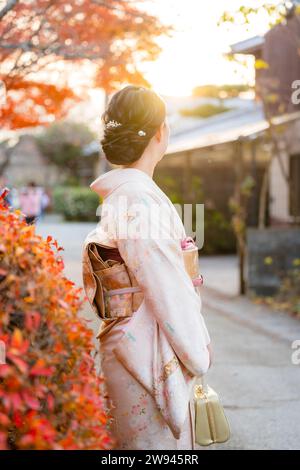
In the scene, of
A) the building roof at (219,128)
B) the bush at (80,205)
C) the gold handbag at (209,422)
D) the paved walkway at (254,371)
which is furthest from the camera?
the bush at (80,205)

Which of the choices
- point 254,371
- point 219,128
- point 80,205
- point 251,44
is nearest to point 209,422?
point 254,371

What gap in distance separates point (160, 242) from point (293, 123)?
11.7 m

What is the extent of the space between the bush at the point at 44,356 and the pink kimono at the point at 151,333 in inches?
17.4

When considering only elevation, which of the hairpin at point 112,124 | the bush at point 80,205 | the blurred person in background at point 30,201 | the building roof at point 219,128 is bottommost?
the bush at point 80,205

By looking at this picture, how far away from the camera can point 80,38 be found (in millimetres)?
8820

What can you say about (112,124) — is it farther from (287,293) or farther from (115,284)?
(287,293)

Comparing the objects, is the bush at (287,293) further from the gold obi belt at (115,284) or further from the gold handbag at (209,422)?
the gold obi belt at (115,284)

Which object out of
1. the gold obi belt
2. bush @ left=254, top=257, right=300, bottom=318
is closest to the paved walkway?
bush @ left=254, top=257, right=300, bottom=318

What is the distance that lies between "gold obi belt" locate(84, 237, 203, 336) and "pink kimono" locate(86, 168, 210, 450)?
0.12ft

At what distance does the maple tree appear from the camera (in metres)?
7.91

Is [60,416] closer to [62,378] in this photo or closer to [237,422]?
[62,378]

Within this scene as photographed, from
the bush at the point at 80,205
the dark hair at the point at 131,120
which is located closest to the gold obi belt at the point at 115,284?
the dark hair at the point at 131,120

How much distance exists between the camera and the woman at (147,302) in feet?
7.88
